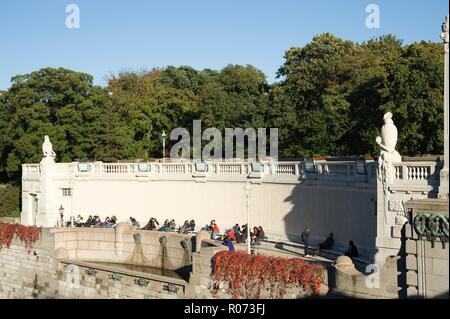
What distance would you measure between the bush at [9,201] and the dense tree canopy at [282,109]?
155 cm

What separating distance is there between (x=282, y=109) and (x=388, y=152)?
26634 millimetres

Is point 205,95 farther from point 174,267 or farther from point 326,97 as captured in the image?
point 174,267

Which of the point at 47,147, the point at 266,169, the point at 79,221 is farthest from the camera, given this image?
the point at 47,147

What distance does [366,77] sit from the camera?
5216cm

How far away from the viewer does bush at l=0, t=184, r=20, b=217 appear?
5016 centimetres

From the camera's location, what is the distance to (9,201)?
50.5 metres

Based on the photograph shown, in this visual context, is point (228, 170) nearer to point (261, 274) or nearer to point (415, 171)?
point (261, 274)

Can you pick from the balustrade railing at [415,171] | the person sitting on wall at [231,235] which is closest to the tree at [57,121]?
the person sitting on wall at [231,235]

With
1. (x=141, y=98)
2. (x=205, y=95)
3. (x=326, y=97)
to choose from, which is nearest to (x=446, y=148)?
(x=326, y=97)

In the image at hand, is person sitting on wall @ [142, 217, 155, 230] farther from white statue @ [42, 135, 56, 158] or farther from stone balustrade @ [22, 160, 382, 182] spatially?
white statue @ [42, 135, 56, 158]

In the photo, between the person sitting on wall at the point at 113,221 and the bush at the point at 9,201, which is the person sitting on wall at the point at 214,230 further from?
the bush at the point at 9,201

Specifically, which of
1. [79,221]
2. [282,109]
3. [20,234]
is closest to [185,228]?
[20,234]

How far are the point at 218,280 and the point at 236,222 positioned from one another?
446 inches

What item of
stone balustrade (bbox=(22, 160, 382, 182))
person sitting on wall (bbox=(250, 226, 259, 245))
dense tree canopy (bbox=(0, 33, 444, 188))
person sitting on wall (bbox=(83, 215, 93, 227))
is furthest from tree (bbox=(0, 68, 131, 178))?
person sitting on wall (bbox=(250, 226, 259, 245))
